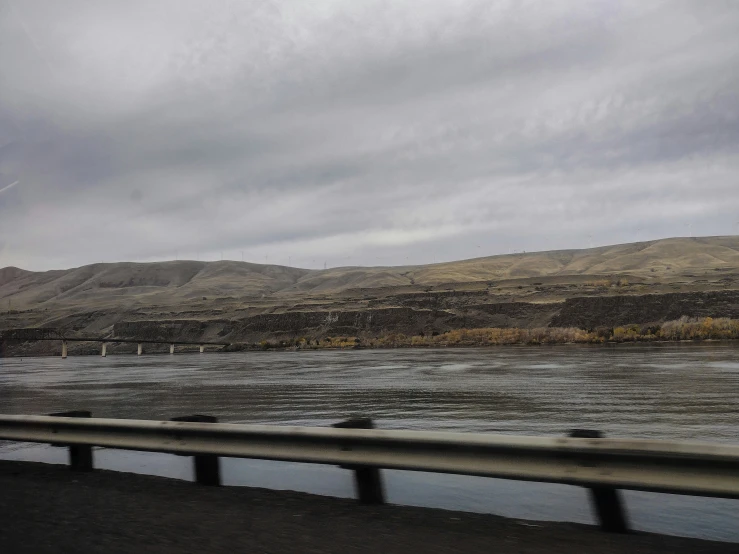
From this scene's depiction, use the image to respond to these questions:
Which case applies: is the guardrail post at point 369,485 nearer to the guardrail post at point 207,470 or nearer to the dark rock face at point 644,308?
the guardrail post at point 207,470

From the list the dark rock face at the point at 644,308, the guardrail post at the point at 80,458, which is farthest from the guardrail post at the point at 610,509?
the dark rock face at the point at 644,308


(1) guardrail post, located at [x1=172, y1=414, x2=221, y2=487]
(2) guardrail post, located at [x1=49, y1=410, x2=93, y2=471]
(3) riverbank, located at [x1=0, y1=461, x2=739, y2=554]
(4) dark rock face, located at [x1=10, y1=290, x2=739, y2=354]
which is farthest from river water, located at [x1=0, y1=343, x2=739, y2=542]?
(4) dark rock face, located at [x1=10, y1=290, x2=739, y2=354]

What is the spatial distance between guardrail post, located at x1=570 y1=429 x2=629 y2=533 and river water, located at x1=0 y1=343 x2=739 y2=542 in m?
0.59

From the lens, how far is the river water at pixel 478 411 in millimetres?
6422

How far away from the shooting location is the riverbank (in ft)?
15.0

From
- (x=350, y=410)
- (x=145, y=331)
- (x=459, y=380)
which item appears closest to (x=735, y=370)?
(x=459, y=380)

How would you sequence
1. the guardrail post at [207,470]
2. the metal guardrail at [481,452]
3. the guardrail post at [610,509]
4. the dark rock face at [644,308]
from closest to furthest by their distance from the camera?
1. the metal guardrail at [481,452]
2. the guardrail post at [610,509]
3. the guardrail post at [207,470]
4. the dark rock face at [644,308]

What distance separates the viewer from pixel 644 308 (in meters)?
75.4

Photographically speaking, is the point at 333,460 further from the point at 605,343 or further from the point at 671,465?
the point at 605,343

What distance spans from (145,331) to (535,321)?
67.1 metres

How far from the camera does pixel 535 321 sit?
259ft

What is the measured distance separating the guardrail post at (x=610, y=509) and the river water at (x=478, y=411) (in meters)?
0.59

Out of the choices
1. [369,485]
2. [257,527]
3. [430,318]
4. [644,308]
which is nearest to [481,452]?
[369,485]

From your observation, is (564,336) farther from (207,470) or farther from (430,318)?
(207,470)
